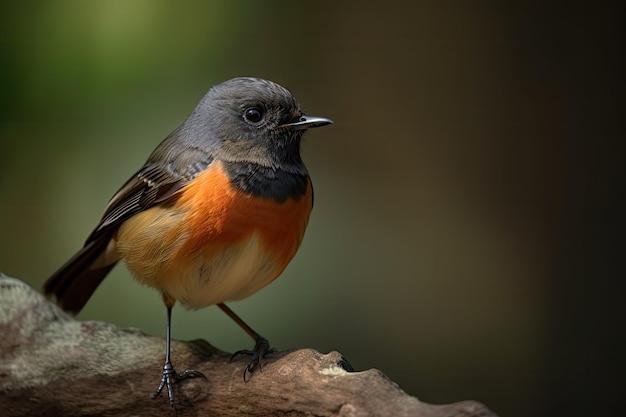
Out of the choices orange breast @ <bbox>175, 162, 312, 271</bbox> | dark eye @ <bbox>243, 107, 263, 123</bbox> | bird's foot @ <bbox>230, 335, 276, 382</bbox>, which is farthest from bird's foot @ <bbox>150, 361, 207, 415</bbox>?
dark eye @ <bbox>243, 107, 263, 123</bbox>

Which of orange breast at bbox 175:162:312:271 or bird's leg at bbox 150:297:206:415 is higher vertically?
orange breast at bbox 175:162:312:271

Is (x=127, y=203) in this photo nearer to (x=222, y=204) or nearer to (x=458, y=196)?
(x=222, y=204)

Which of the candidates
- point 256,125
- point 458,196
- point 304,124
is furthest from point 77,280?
point 458,196

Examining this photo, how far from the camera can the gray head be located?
243cm

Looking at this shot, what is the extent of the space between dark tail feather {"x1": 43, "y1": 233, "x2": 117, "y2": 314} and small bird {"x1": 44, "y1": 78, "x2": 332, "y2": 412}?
0.81 feet

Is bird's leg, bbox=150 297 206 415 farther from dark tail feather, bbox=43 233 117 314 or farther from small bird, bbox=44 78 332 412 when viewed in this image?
dark tail feather, bbox=43 233 117 314

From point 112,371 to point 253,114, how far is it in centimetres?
80

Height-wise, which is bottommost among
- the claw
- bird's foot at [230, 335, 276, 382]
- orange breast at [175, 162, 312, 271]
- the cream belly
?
the claw

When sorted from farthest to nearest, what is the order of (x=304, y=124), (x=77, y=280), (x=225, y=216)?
(x=77, y=280)
(x=304, y=124)
(x=225, y=216)

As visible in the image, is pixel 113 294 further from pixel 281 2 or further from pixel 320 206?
pixel 281 2

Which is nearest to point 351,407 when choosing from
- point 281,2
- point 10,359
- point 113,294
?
point 10,359

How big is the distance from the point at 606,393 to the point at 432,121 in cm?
154

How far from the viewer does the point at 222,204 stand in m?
2.28

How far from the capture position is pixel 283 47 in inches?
163
